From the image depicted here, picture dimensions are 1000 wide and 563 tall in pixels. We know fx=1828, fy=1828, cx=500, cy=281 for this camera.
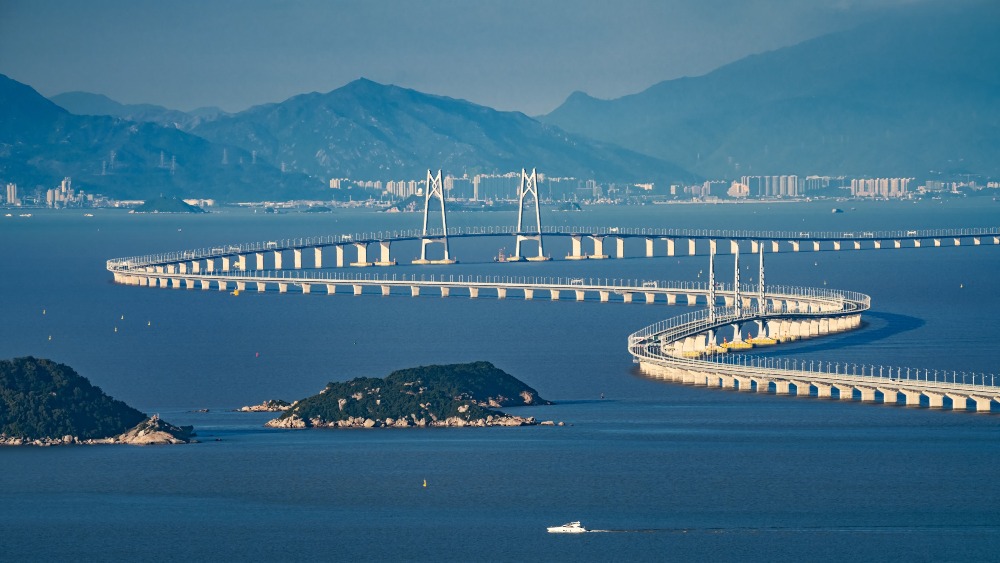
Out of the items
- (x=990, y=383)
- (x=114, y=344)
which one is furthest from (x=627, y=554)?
(x=114, y=344)

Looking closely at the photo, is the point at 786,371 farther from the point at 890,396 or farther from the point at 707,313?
the point at 707,313

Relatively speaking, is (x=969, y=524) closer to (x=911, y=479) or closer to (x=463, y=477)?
(x=911, y=479)

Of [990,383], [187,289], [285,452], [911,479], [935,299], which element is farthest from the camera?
[187,289]

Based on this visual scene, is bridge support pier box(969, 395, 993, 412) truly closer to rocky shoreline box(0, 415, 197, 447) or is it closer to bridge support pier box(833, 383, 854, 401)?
bridge support pier box(833, 383, 854, 401)

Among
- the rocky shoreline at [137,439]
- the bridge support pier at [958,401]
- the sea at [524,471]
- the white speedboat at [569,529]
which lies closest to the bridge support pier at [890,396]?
the sea at [524,471]

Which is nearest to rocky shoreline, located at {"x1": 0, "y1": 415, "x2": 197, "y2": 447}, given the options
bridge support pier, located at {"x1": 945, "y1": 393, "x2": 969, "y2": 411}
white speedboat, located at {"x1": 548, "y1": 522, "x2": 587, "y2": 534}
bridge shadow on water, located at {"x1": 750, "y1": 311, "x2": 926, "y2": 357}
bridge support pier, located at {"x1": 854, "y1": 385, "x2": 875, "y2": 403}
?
white speedboat, located at {"x1": 548, "y1": 522, "x2": 587, "y2": 534}

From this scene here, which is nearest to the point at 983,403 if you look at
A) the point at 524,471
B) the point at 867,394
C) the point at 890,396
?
the point at 890,396

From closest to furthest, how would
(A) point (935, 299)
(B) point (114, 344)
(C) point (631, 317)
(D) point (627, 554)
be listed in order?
(D) point (627, 554) → (B) point (114, 344) → (C) point (631, 317) → (A) point (935, 299)

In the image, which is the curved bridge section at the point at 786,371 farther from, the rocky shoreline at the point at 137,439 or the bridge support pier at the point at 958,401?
the rocky shoreline at the point at 137,439
